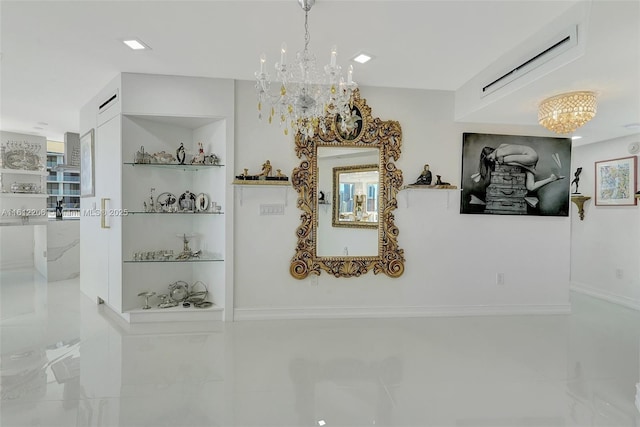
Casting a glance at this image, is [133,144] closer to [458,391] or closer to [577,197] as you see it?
[458,391]

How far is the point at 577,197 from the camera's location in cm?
536

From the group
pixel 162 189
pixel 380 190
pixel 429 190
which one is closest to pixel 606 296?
pixel 429 190

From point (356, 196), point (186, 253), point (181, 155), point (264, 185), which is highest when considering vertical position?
point (181, 155)

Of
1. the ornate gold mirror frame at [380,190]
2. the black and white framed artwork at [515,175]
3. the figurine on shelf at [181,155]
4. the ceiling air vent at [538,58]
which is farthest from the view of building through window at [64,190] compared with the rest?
the ceiling air vent at [538,58]

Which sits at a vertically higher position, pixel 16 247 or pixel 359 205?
pixel 359 205

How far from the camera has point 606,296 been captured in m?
5.07

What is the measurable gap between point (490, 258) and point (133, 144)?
174 inches

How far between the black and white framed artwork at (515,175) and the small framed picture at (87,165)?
4.60 metres

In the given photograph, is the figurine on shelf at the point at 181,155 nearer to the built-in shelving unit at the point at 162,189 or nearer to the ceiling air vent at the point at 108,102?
the built-in shelving unit at the point at 162,189

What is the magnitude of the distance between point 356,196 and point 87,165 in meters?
3.53

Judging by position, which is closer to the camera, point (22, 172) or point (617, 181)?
point (617, 181)

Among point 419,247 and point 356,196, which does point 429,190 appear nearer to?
point 419,247

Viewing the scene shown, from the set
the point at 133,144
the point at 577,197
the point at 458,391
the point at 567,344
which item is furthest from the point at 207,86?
the point at 577,197

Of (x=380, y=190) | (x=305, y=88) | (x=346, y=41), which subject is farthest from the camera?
(x=380, y=190)
